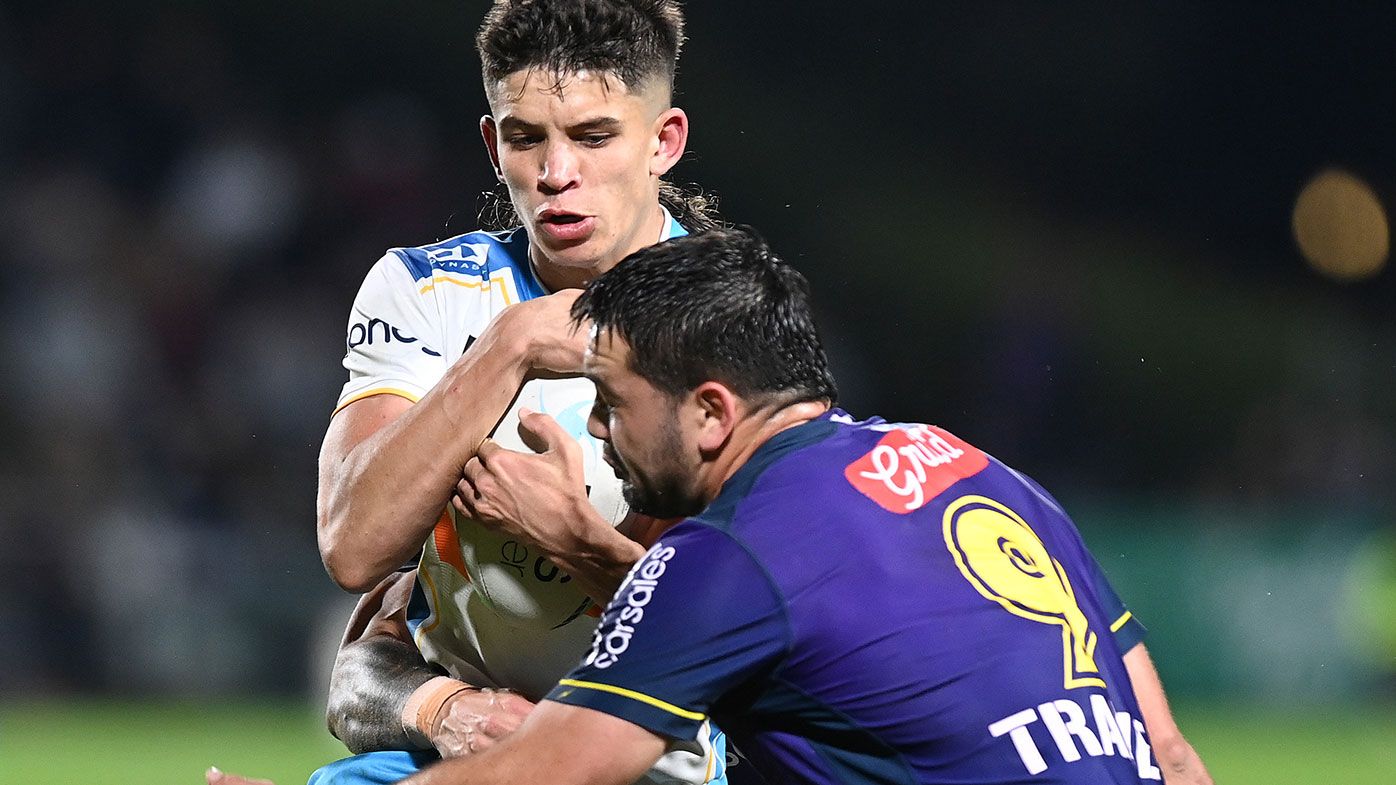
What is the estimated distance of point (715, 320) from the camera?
3.00 m

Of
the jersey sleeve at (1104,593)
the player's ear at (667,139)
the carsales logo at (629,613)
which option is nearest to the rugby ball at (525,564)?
the player's ear at (667,139)

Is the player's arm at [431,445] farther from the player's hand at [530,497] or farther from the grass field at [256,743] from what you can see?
the grass field at [256,743]

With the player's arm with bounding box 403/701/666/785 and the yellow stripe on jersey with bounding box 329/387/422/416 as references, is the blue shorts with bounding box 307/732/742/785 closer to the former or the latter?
the yellow stripe on jersey with bounding box 329/387/422/416

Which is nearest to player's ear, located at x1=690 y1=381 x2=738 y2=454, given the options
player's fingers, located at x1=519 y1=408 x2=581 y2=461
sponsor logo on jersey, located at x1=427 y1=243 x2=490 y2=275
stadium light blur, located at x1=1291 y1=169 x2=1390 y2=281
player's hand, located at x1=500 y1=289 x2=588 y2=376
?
player's hand, located at x1=500 y1=289 x2=588 y2=376

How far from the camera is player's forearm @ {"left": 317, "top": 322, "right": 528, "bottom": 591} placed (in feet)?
10.8

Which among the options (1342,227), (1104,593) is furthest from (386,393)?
(1342,227)

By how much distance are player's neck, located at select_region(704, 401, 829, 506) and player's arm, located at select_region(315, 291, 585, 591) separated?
33cm

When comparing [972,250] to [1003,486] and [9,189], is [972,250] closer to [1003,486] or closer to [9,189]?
[9,189]

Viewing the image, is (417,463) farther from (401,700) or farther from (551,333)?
(401,700)

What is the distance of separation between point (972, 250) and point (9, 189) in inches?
338

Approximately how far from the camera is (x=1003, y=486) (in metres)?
3.10

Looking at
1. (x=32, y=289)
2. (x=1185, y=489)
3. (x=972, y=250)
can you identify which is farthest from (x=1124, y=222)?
(x=32, y=289)

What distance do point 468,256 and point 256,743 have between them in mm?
7151

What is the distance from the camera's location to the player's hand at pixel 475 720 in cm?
340
